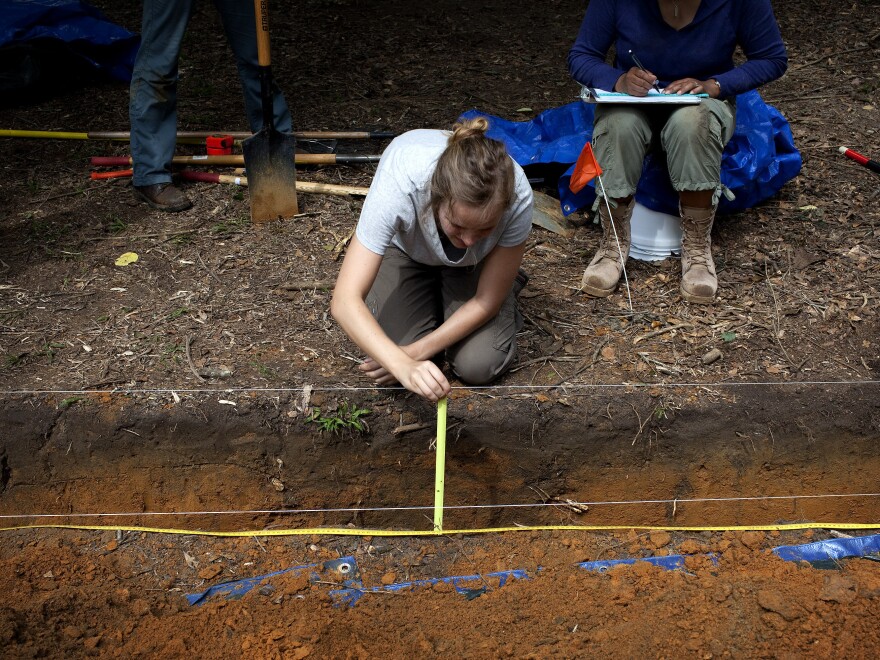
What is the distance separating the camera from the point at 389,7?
643 cm

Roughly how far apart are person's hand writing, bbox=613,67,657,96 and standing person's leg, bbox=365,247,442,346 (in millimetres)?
1092

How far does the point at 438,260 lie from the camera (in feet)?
9.28

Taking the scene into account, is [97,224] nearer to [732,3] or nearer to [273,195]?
[273,195]

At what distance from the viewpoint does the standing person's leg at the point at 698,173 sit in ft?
10.5

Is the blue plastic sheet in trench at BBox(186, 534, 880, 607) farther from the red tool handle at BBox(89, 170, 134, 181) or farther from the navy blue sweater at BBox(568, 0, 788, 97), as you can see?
the red tool handle at BBox(89, 170, 134, 181)

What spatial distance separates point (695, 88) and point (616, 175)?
456 millimetres

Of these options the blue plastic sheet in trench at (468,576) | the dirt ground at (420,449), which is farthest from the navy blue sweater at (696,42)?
the blue plastic sheet in trench at (468,576)

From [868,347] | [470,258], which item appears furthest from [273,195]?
[868,347]

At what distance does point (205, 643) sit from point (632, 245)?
2.38 meters

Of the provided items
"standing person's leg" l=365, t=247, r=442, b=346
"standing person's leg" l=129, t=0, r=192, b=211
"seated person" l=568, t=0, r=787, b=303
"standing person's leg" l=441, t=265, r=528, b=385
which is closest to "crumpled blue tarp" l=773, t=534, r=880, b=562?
"seated person" l=568, t=0, r=787, b=303

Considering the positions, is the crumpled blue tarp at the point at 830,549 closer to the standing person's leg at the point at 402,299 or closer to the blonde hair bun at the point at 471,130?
the standing person's leg at the point at 402,299

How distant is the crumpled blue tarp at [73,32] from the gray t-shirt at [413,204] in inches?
136

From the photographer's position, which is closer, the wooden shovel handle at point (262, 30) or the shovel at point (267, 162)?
the wooden shovel handle at point (262, 30)

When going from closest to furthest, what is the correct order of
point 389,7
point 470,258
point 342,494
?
point 470,258, point 342,494, point 389,7
